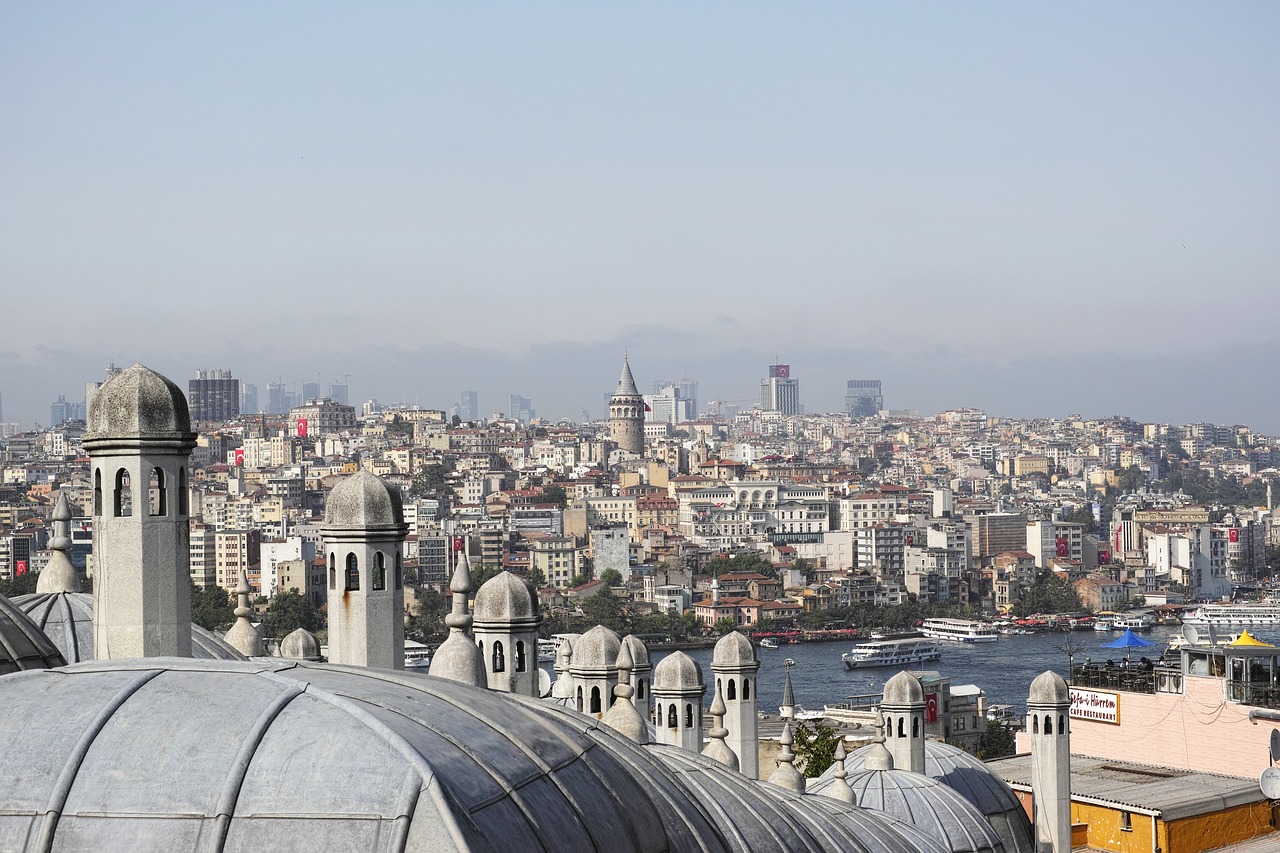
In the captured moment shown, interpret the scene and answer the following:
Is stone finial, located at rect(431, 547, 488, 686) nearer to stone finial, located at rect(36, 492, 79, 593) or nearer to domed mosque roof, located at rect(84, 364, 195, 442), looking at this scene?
domed mosque roof, located at rect(84, 364, 195, 442)

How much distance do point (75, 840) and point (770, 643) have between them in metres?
39.0

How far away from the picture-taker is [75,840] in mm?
1840

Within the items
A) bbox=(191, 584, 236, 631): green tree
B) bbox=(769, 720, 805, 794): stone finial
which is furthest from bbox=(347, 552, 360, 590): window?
bbox=(191, 584, 236, 631): green tree

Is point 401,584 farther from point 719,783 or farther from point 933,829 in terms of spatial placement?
point 933,829

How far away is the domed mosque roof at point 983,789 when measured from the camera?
8.27 metres

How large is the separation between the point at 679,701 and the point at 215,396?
8261cm

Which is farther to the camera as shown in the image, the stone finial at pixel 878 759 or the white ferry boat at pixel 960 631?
the white ferry boat at pixel 960 631

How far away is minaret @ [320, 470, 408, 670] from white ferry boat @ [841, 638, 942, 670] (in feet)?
108

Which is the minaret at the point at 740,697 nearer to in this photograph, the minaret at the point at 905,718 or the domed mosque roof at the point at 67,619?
the minaret at the point at 905,718

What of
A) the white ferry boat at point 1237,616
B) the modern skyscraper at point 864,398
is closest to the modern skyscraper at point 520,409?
the modern skyscraper at point 864,398

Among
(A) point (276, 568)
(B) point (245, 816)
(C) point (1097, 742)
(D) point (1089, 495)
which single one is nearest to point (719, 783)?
(B) point (245, 816)

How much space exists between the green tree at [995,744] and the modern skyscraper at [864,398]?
118 meters

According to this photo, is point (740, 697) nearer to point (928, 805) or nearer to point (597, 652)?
point (597, 652)

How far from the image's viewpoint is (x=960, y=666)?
37000 mm
